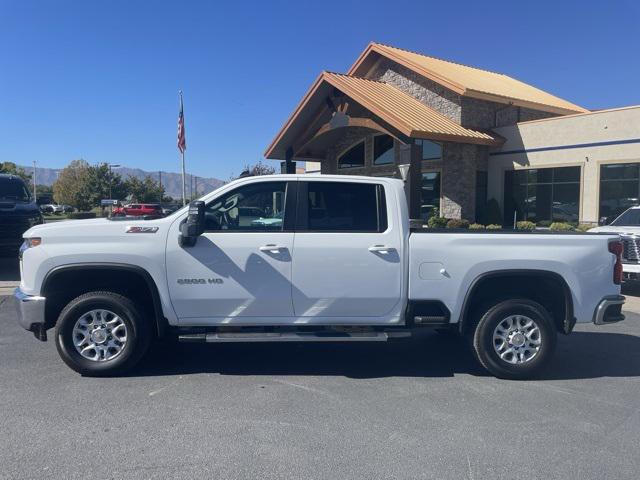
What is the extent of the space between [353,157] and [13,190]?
52.0 feet

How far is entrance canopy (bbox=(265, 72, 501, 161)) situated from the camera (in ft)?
59.8

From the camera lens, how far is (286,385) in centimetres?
511

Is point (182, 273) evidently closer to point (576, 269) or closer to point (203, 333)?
point (203, 333)

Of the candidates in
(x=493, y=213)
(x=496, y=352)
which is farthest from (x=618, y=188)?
(x=496, y=352)

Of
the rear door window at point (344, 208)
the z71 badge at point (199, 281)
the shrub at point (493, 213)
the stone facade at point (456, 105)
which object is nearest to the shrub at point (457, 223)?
the shrub at point (493, 213)

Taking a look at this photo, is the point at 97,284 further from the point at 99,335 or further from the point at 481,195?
the point at 481,195

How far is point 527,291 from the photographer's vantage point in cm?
570

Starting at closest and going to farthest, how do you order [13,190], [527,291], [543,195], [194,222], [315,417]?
[315,417]
[194,222]
[527,291]
[13,190]
[543,195]

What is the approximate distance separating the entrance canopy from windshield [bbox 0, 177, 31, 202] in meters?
10.9

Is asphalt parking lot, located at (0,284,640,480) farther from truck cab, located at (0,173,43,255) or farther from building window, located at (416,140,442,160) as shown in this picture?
building window, located at (416,140,442,160)

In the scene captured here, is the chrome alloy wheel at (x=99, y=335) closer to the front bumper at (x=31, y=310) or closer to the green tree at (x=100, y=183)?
the front bumper at (x=31, y=310)

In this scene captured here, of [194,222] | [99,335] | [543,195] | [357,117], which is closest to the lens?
[194,222]

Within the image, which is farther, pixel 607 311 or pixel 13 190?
pixel 13 190

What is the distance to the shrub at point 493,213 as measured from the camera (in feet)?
70.5
